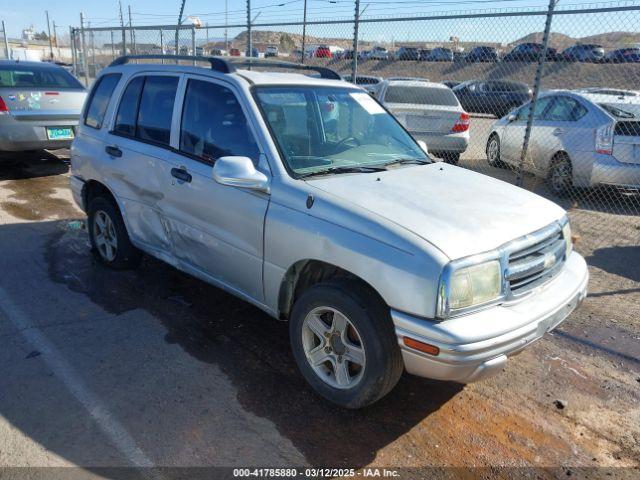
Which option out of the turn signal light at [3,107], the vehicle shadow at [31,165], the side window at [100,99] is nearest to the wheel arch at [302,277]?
the side window at [100,99]

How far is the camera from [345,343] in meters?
3.09

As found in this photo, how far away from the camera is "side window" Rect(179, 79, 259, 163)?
3631 mm

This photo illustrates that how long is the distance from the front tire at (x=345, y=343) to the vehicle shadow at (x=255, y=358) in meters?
0.17

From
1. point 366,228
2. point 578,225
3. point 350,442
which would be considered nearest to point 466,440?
point 350,442

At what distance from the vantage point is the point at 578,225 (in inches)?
276

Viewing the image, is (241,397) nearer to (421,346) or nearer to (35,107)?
(421,346)

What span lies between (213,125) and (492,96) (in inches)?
767

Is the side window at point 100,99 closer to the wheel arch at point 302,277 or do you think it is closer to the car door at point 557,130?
the wheel arch at point 302,277

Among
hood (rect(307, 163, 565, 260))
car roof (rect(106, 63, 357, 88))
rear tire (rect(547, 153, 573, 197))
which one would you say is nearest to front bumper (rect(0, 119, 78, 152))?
car roof (rect(106, 63, 357, 88))

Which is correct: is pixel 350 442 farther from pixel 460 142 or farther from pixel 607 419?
pixel 460 142

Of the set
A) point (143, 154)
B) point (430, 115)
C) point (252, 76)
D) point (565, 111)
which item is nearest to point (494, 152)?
point (430, 115)

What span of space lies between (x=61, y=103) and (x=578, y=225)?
26.4 ft

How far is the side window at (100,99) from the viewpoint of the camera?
490 centimetres

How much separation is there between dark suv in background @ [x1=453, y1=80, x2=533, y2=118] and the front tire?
19146mm
